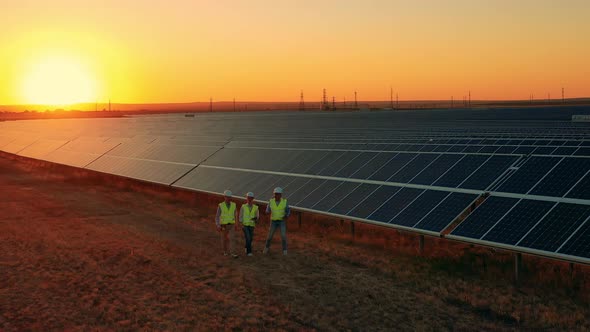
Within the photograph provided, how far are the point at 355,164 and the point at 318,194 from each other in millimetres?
3334

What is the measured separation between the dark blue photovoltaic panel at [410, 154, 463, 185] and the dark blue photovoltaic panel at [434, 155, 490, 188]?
1.02 feet

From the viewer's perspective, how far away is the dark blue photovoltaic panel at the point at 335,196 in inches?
902

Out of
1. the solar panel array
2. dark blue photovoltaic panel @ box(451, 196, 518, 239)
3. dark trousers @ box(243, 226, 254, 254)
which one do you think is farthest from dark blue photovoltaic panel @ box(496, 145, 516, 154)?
dark trousers @ box(243, 226, 254, 254)

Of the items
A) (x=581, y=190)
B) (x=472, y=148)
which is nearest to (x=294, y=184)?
(x=472, y=148)

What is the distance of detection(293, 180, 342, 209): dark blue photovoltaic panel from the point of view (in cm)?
2377

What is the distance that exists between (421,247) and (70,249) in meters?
12.8

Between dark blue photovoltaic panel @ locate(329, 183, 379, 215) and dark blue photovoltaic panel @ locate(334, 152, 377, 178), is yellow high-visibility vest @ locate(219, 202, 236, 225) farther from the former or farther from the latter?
dark blue photovoltaic panel @ locate(334, 152, 377, 178)

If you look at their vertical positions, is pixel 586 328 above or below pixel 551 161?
below

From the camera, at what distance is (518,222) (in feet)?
55.5

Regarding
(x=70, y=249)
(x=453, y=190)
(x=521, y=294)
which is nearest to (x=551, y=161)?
(x=453, y=190)

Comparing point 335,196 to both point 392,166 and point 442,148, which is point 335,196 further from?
point 442,148

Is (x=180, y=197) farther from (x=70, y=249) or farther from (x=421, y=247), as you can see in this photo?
(x=421, y=247)

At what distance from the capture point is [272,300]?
583 inches

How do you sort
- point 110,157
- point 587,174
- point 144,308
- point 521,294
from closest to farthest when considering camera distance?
point 144,308 → point 521,294 → point 587,174 → point 110,157
